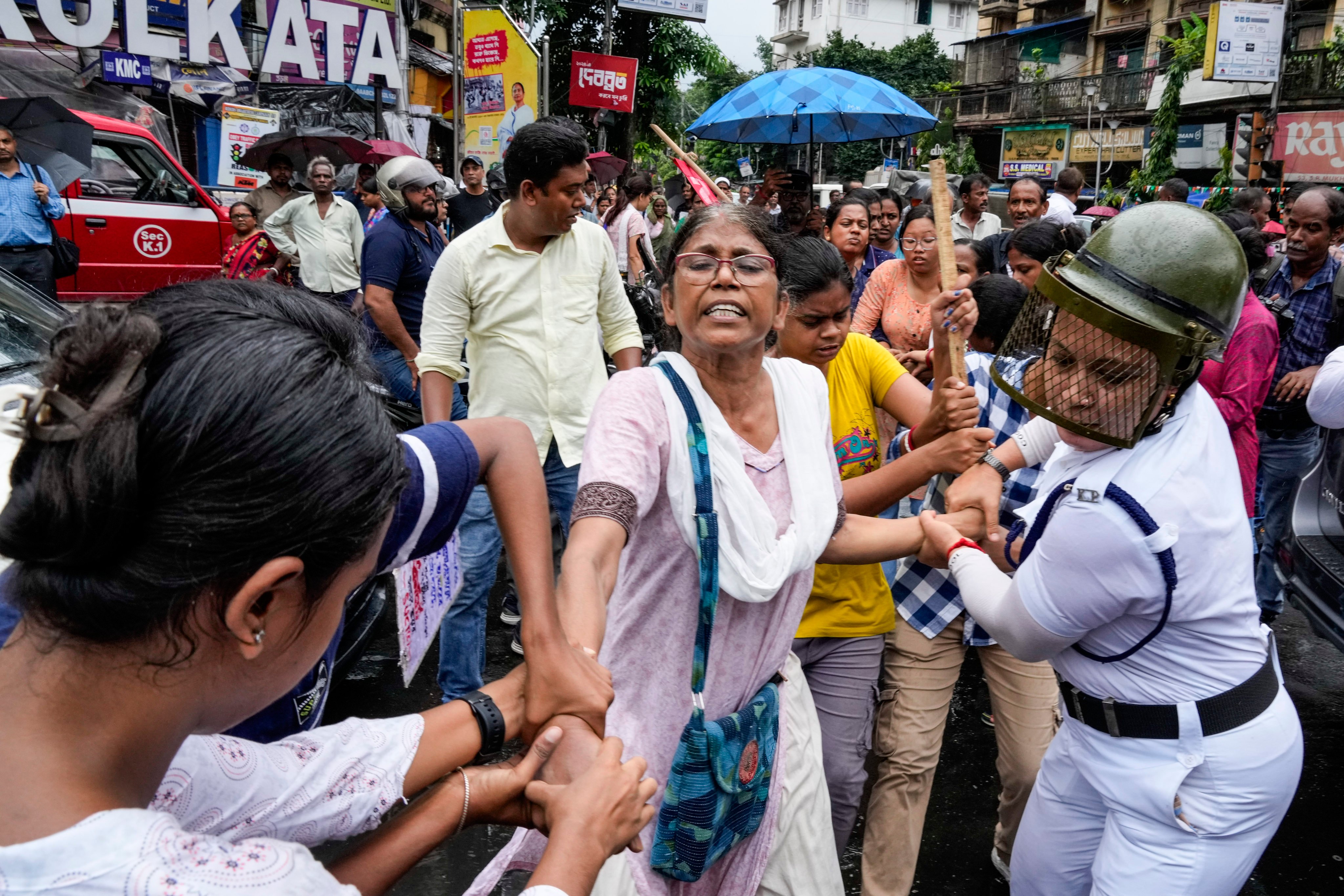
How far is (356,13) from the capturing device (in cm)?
1252

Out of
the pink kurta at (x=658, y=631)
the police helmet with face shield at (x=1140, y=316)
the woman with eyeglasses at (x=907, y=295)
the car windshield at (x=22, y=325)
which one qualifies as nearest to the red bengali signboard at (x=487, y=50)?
the woman with eyeglasses at (x=907, y=295)

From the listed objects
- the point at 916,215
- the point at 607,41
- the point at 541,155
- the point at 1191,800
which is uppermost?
the point at 607,41

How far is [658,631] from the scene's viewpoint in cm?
200

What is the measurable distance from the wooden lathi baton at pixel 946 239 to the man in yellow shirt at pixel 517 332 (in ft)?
5.13

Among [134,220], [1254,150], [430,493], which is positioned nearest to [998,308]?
[430,493]

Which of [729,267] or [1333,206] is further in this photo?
[1333,206]

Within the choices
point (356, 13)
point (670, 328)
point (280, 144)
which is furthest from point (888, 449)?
point (356, 13)

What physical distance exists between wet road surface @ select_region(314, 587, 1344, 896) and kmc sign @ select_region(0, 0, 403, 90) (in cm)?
901

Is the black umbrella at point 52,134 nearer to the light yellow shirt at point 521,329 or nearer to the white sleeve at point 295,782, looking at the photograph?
the light yellow shirt at point 521,329

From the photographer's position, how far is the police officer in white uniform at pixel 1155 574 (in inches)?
70.3

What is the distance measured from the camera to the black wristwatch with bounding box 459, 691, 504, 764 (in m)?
1.58

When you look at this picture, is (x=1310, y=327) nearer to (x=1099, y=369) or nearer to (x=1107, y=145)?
(x=1099, y=369)

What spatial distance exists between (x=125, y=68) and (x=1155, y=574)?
562 inches

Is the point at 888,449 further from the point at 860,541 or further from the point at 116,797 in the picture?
the point at 116,797
